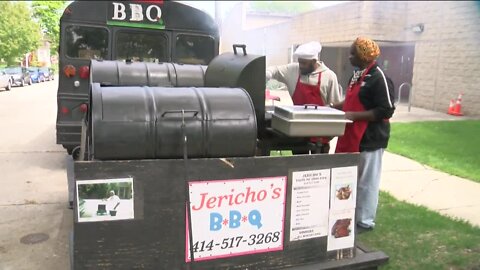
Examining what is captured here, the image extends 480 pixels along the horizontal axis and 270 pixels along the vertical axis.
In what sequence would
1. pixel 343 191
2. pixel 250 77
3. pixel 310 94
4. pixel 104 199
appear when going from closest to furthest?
pixel 104 199 → pixel 343 191 → pixel 250 77 → pixel 310 94

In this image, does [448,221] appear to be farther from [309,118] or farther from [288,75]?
[309,118]

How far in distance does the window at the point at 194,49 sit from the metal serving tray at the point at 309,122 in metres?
4.28

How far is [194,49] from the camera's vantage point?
6.78m

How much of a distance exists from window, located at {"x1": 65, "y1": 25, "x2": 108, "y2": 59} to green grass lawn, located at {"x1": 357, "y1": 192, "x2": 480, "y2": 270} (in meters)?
4.31

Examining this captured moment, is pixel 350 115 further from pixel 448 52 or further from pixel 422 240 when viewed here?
pixel 422 240

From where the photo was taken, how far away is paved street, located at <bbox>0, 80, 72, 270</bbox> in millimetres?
3342

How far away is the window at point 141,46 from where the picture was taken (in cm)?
638

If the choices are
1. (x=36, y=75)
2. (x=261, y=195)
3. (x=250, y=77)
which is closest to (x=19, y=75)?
(x=36, y=75)

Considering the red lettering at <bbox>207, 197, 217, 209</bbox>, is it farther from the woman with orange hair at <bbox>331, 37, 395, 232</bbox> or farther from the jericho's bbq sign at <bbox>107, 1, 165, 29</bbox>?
the jericho's bbq sign at <bbox>107, 1, 165, 29</bbox>

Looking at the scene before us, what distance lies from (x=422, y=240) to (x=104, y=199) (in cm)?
266

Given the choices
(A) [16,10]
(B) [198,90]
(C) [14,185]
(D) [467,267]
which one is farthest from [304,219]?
(A) [16,10]

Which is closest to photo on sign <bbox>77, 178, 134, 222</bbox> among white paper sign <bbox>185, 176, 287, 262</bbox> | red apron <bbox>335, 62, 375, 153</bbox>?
white paper sign <bbox>185, 176, 287, 262</bbox>

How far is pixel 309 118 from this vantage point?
257cm

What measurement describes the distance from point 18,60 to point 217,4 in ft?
11.1
